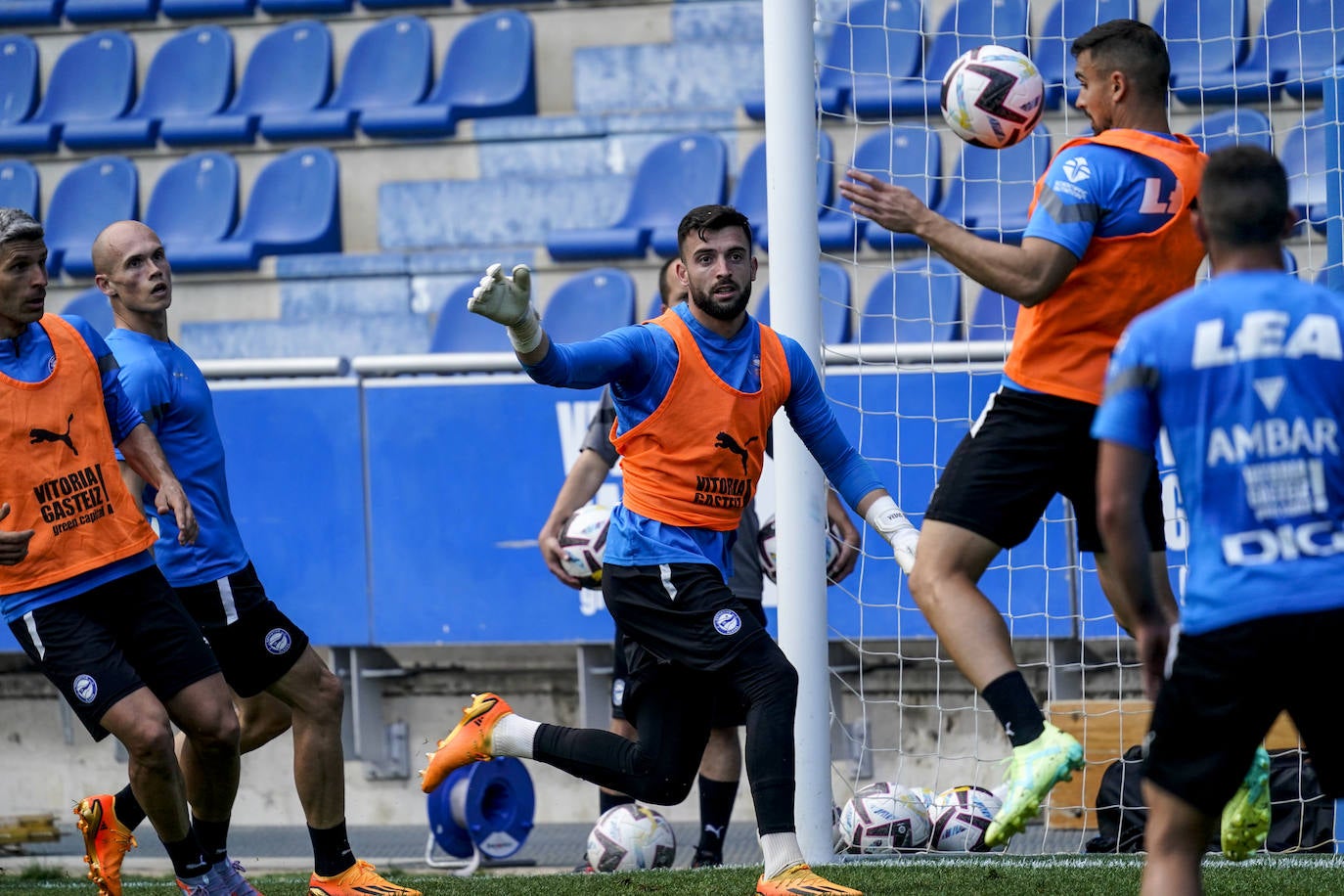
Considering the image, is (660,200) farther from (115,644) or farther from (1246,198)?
(1246,198)

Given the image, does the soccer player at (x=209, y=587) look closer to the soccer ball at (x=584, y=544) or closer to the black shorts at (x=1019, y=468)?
the soccer ball at (x=584, y=544)

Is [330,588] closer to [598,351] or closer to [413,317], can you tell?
[413,317]

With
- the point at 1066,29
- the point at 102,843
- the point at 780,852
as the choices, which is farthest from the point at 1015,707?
the point at 1066,29

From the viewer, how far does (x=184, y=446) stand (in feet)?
19.0

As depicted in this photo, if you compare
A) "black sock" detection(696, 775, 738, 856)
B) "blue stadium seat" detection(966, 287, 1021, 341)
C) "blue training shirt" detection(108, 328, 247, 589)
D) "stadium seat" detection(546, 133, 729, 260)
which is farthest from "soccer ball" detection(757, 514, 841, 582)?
"stadium seat" detection(546, 133, 729, 260)

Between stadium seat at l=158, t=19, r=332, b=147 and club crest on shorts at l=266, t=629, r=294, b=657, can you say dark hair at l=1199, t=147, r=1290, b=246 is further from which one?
stadium seat at l=158, t=19, r=332, b=147

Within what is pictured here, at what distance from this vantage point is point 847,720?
8781mm

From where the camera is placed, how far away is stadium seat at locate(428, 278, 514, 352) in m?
10.9

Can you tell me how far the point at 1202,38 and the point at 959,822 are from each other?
458 cm

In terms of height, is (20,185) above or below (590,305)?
above

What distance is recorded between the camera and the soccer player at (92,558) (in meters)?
5.09

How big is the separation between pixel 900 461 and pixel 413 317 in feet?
16.2

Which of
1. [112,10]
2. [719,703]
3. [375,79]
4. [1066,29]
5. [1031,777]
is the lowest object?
[719,703]

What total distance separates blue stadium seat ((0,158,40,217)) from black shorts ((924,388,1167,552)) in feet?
34.7
